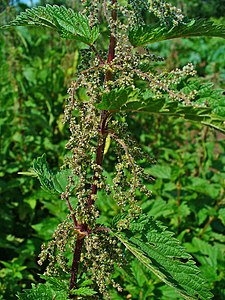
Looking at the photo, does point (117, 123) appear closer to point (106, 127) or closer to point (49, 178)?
point (106, 127)

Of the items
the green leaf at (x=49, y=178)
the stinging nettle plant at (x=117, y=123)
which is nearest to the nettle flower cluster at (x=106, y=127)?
the stinging nettle plant at (x=117, y=123)

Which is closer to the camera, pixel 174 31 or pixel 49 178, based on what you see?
pixel 174 31

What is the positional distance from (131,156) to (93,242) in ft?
0.96

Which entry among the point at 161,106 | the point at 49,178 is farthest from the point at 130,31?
the point at 49,178

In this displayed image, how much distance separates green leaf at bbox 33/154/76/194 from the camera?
66.5 inches

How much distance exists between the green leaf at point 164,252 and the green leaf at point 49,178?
295mm

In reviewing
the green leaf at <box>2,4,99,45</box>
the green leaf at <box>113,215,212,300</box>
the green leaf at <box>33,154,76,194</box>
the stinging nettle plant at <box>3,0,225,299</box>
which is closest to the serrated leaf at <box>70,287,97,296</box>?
the stinging nettle plant at <box>3,0,225,299</box>

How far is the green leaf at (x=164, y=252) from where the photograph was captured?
148cm

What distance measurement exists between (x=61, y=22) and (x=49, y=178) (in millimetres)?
567

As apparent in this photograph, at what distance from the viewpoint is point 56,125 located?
4215 mm

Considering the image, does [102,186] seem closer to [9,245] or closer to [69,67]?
[9,245]

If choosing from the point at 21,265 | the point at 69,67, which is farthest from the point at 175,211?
the point at 69,67

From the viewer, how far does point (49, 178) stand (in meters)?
1.78

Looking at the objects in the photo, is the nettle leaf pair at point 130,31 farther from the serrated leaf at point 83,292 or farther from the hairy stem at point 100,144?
the serrated leaf at point 83,292
